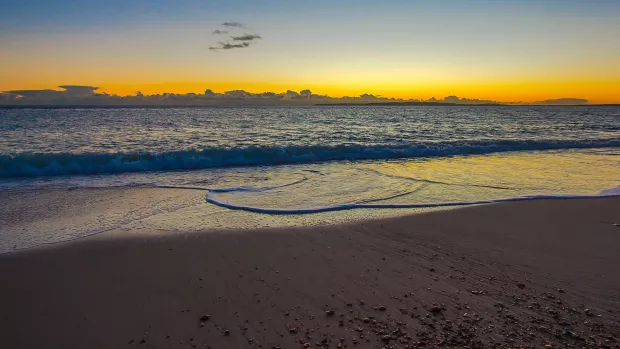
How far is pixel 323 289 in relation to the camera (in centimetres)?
466

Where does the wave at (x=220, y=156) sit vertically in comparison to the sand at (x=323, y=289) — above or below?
above

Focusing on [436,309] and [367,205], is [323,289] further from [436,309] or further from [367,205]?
[367,205]

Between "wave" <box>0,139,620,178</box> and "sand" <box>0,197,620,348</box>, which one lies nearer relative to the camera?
"sand" <box>0,197,620,348</box>

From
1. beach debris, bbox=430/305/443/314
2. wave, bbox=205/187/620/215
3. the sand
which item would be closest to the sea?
wave, bbox=205/187/620/215

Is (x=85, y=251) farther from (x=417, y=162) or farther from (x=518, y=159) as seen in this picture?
(x=518, y=159)

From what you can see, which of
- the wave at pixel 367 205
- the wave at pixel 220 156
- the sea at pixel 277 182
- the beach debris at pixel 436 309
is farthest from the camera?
the wave at pixel 220 156

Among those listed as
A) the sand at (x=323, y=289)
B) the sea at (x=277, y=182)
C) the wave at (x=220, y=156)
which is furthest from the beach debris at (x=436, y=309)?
the wave at (x=220, y=156)

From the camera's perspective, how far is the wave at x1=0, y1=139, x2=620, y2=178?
13.7 metres

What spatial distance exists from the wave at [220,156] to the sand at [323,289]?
8.68 metres

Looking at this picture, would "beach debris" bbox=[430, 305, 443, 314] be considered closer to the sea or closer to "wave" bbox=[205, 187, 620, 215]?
the sea

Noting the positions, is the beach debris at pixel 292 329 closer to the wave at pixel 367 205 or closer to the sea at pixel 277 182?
the sea at pixel 277 182

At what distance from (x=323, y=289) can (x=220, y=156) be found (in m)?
12.5

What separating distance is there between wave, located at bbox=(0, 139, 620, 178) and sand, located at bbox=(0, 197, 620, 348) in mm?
8685

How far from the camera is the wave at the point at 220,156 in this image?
44.9 feet
